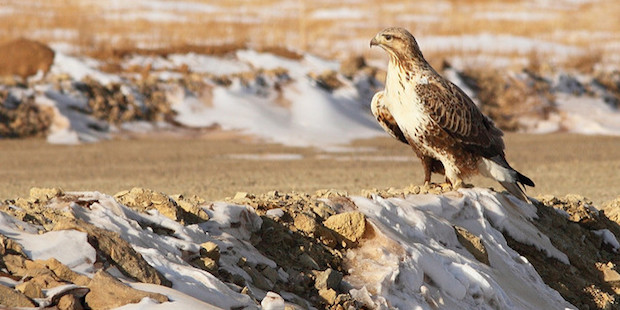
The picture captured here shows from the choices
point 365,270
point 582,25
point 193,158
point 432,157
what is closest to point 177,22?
point 582,25

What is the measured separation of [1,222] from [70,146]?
16887mm

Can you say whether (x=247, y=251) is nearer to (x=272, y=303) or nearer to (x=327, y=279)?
(x=327, y=279)

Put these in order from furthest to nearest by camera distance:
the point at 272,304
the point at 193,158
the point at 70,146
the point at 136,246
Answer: the point at 70,146, the point at 193,158, the point at 136,246, the point at 272,304

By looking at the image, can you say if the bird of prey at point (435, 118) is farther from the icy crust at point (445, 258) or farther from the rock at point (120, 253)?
the rock at point (120, 253)

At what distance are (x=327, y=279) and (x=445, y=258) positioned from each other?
48.9 inches

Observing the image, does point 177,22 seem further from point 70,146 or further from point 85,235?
point 85,235

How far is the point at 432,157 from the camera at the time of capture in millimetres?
9055

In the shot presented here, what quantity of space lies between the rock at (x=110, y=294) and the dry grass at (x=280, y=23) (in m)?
25.2

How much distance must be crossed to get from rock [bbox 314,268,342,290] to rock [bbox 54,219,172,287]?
3.63 feet

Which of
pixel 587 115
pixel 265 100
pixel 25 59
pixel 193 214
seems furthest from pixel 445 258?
pixel 587 115

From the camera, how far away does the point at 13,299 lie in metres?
4.48

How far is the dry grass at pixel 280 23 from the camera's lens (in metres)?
34.8

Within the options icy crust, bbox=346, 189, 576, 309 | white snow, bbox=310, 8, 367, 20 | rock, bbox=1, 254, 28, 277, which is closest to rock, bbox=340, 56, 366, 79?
white snow, bbox=310, 8, 367, 20

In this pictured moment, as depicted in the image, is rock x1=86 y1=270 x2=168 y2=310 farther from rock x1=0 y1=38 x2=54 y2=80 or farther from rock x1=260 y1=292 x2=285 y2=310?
rock x1=0 y1=38 x2=54 y2=80
